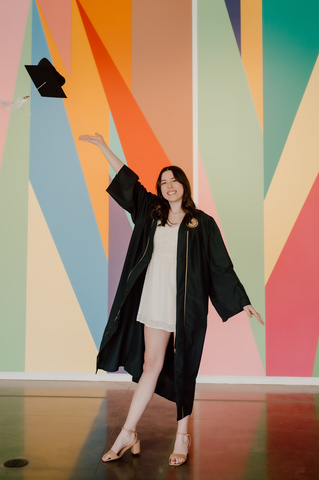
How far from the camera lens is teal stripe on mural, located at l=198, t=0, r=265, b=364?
3781mm

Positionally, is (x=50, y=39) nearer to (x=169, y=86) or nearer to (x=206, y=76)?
(x=169, y=86)

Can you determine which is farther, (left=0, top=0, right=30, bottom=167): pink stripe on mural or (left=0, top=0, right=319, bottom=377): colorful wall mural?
(left=0, top=0, right=30, bottom=167): pink stripe on mural

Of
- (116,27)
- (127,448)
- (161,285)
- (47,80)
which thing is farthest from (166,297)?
(116,27)

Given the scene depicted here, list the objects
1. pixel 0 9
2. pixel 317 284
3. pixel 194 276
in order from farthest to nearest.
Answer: pixel 0 9 < pixel 317 284 < pixel 194 276

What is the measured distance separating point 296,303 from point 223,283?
1507 millimetres

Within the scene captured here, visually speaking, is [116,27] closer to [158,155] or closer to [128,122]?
[128,122]

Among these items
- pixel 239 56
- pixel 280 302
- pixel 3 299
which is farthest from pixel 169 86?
pixel 3 299

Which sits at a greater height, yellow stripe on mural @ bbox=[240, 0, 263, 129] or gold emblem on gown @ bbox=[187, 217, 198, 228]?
yellow stripe on mural @ bbox=[240, 0, 263, 129]

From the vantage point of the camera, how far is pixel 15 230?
3.89 m

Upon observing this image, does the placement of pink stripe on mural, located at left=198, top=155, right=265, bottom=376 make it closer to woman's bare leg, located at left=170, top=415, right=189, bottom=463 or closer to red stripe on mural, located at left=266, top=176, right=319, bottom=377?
red stripe on mural, located at left=266, top=176, right=319, bottom=377

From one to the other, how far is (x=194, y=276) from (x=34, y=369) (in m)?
2.07

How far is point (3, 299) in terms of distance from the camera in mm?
3867

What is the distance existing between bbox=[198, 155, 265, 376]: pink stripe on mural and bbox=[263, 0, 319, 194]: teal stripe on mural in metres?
1.15

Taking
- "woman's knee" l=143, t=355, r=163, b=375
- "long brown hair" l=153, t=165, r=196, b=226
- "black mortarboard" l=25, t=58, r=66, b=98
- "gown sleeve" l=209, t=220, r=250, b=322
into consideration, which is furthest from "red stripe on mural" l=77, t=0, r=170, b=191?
"woman's knee" l=143, t=355, r=163, b=375
